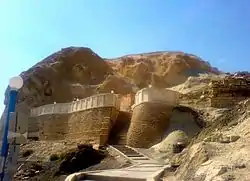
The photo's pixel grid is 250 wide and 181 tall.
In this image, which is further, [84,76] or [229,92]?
[84,76]

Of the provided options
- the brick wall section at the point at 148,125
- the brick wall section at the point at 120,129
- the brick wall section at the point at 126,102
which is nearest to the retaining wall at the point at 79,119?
the brick wall section at the point at 120,129

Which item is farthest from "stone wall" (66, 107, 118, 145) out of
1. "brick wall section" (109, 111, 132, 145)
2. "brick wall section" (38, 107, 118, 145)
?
"brick wall section" (109, 111, 132, 145)

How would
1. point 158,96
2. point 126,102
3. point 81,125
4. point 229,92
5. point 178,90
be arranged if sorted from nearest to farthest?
point 158,96, point 229,92, point 81,125, point 126,102, point 178,90

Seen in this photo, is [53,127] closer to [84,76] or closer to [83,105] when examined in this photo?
[83,105]

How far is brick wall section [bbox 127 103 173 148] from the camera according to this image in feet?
68.8

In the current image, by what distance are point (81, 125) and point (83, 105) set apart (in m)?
1.59

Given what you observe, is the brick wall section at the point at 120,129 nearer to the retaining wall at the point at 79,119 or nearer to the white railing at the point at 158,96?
the retaining wall at the point at 79,119

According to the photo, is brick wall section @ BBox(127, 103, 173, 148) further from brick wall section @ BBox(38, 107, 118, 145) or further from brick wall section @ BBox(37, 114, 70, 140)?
brick wall section @ BBox(37, 114, 70, 140)

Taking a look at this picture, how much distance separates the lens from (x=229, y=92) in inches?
965

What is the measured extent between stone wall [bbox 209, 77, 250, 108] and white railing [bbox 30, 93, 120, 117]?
659 centimetres

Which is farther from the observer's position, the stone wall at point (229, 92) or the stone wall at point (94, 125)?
the stone wall at point (229, 92)

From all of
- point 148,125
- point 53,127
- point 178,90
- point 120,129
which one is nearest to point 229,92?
point 148,125

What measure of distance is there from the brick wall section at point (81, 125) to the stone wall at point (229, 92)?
6758 mm

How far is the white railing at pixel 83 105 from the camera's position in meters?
24.9
